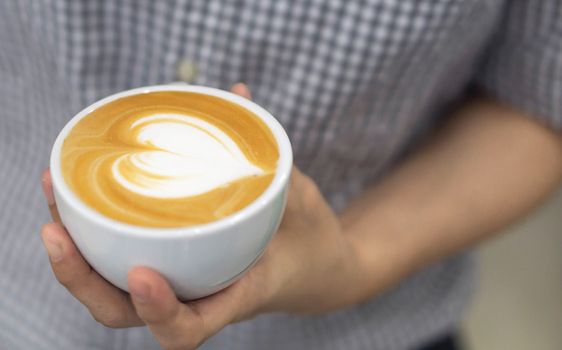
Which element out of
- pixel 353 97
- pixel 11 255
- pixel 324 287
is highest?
pixel 353 97

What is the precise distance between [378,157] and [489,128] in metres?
0.16

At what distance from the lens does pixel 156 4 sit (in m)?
0.63

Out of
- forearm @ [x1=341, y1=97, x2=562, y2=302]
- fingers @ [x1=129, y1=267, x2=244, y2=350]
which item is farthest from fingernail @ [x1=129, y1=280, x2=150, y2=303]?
forearm @ [x1=341, y1=97, x2=562, y2=302]

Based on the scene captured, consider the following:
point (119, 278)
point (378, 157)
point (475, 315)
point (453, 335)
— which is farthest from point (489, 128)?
point (475, 315)

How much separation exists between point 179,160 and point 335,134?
30 cm

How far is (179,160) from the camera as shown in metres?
0.44

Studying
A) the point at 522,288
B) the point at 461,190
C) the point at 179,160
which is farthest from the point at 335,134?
the point at 522,288

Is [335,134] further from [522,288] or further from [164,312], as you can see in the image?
[522,288]

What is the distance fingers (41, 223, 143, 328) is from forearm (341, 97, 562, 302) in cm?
34

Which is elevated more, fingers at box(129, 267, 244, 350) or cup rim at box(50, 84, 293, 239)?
cup rim at box(50, 84, 293, 239)

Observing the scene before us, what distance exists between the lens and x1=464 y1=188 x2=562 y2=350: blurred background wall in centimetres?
147

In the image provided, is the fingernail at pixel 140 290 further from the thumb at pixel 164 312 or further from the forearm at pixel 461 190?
the forearm at pixel 461 190

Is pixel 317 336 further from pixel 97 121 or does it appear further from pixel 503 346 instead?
pixel 503 346

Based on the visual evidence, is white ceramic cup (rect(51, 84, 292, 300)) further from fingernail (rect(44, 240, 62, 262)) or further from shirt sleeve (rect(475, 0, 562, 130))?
shirt sleeve (rect(475, 0, 562, 130))
